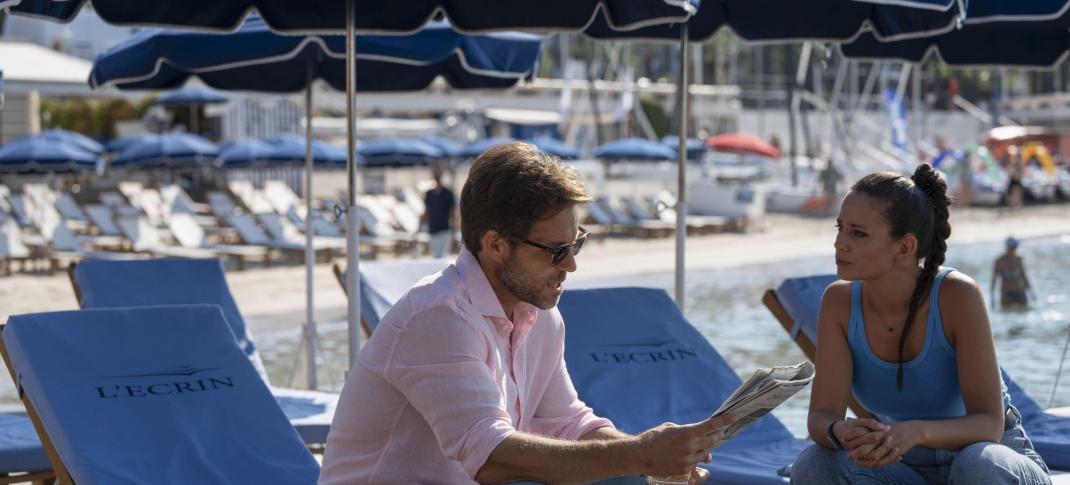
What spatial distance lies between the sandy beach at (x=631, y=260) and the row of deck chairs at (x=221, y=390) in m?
6.61

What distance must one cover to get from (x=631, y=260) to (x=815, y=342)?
13.7 m

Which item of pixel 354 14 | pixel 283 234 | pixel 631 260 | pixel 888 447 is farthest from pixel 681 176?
pixel 283 234

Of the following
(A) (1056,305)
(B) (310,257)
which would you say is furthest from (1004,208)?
(B) (310,257)

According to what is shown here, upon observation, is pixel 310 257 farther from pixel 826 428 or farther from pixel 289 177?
pixel 289 177

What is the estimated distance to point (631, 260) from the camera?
18109mm

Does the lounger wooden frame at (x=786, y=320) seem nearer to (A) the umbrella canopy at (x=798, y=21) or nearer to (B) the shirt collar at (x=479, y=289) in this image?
(A) the umbrella canopy at (x=798, y=21)

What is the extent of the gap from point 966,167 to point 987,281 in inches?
610

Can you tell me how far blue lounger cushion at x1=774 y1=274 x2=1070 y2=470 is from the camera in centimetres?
434

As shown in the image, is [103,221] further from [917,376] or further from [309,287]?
[917,376]

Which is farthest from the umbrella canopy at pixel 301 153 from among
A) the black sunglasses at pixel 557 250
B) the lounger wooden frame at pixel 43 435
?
the black sunglasses at pixel 557 250

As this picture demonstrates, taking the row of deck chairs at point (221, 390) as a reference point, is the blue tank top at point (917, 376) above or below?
above

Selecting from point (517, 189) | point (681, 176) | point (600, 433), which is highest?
point (517, 189)

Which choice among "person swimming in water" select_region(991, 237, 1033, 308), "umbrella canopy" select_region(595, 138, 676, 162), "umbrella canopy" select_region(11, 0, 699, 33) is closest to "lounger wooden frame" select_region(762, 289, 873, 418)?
"umbrella canopy" select_region(11, 0, 699, 33)

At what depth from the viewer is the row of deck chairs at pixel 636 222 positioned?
75.8ft
